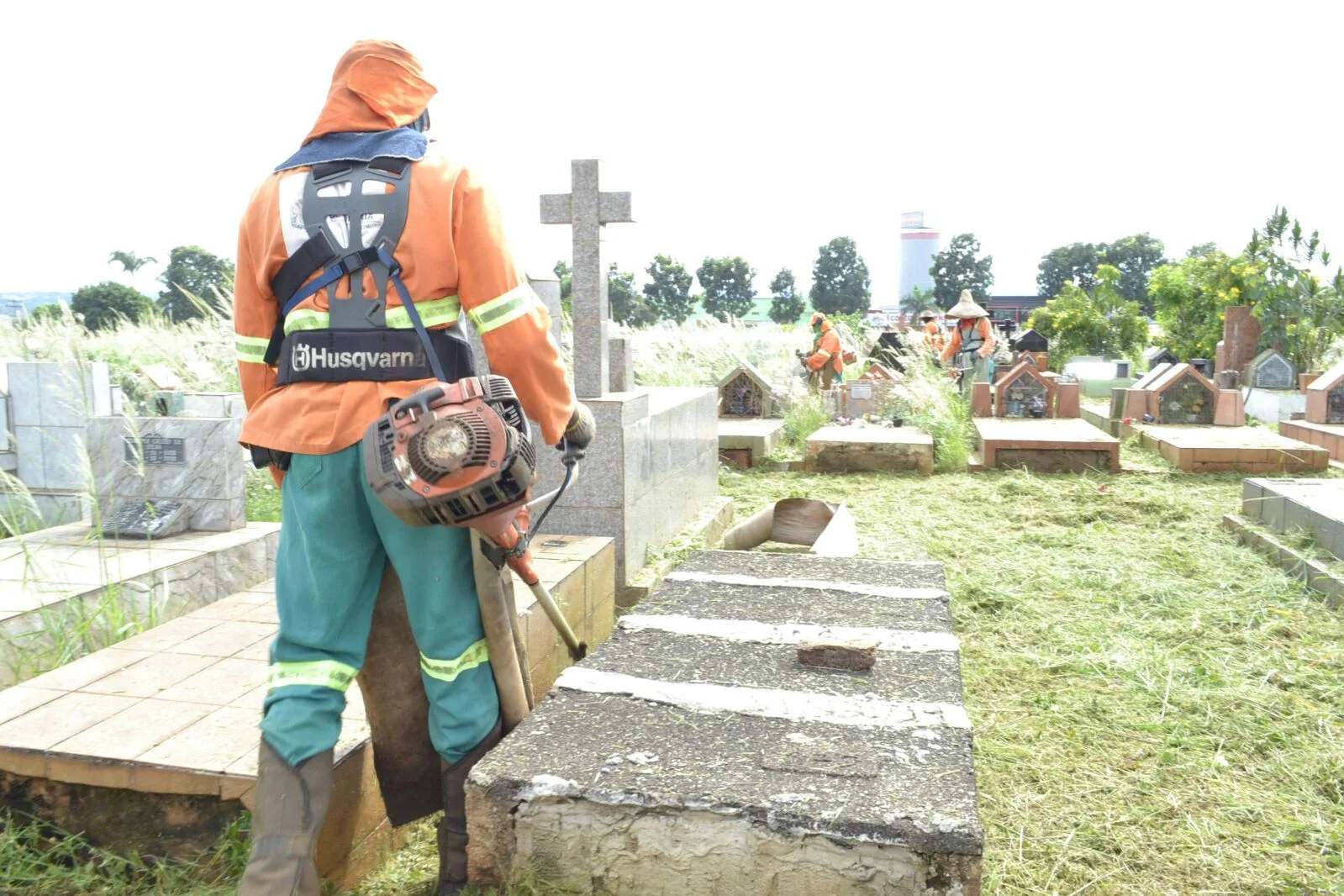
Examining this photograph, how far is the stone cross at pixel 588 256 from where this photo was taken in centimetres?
485

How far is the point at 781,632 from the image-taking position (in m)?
3.09

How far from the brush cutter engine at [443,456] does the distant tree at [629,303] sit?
1680 inches

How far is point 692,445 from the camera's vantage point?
21.3 feet

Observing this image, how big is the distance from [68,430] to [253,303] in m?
4.89

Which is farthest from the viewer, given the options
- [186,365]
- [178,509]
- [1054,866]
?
[186,365]

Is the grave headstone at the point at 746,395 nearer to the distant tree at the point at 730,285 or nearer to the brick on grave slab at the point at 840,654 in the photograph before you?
the brick on grave slab at the point at 840,654

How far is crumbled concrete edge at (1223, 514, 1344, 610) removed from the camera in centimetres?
488

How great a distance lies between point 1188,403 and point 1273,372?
4220 mm

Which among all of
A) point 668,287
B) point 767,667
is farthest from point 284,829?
point 668,287

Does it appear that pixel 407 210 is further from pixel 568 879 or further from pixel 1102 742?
pixel 1102 742

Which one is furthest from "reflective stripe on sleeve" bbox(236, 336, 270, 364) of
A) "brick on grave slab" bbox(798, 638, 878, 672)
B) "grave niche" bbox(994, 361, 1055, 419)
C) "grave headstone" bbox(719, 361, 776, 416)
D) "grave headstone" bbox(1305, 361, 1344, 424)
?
"grave headstone" bbox(1305, 361, 1344, 424)

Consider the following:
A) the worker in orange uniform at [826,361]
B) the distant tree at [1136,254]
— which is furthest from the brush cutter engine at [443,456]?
the distant tree at [1136,254]

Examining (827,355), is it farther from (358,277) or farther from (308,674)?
(308,674)

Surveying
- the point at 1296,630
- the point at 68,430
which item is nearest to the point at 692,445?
the point at 1296,630
